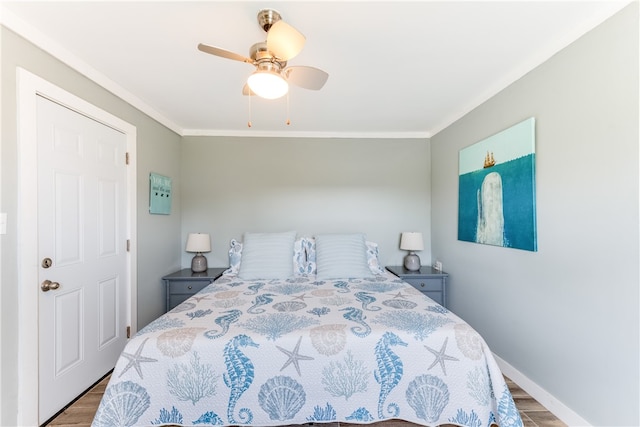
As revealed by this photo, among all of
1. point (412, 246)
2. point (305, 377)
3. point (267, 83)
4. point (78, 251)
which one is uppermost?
point (267, 83)

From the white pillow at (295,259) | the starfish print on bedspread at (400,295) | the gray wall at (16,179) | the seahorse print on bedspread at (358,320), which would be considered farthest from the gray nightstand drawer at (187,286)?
the starfish print on bedspread at (400,295)

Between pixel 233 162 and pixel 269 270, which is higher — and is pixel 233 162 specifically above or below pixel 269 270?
above

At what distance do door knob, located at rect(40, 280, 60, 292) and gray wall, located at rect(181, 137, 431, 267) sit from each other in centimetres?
165

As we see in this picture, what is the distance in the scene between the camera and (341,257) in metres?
2.75

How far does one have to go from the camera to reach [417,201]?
3449mm

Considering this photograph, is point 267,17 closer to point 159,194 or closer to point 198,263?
point 159,194

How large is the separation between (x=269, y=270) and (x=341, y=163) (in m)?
1.60

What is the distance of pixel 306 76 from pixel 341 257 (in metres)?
1.70

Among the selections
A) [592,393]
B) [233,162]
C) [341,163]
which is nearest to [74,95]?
[233,162]

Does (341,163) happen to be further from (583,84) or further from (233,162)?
(583,84)

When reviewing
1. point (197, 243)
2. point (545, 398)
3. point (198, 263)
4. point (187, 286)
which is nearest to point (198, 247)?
point (197, 243)

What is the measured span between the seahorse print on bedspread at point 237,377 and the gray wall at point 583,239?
1.83 metres

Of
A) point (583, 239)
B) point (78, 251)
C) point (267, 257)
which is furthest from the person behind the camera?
point (267, 257)

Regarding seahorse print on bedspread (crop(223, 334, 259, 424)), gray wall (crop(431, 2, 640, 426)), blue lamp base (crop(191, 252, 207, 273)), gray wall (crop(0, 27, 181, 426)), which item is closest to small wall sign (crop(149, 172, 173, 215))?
gray wall (crop(0, 27, 181, 426))
